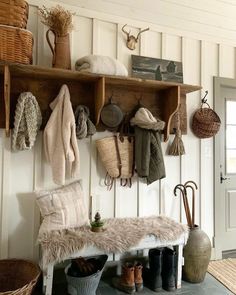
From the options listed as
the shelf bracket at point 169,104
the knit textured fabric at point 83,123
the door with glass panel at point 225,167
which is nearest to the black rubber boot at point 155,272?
the door with glass panel at point 225,167

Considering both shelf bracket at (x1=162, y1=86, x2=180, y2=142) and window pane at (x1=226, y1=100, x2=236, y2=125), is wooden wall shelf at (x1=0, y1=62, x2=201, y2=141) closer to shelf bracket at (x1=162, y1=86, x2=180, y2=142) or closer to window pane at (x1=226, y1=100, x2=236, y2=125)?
shelf bracket at (x1=162, y1=86, x2=180, y2=142)

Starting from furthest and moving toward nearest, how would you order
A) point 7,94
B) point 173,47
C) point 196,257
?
point 173,47 < point 196,257 < point 7,94

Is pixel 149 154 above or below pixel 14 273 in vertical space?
above

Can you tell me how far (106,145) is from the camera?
2.27 m

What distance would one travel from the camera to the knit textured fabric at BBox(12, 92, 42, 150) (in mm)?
1944

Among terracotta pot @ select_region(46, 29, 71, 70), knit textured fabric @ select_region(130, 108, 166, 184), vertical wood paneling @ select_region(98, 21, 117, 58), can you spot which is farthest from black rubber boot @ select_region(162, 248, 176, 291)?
vertical wood paneling @ select_region(98, 21, 117, 58)

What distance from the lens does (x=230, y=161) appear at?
2.94 m

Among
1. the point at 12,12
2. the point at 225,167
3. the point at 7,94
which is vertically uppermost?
the point at 12,12

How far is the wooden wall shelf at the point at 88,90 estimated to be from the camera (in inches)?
77.6

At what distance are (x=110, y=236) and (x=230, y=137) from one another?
1842 mm

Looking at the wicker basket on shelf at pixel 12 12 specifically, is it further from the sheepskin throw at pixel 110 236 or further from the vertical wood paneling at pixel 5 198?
the sheepskin throw at pixel 110 236

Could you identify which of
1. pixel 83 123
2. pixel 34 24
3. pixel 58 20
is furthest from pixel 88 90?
pixel 34 24

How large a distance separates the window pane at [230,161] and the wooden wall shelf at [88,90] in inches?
35.0

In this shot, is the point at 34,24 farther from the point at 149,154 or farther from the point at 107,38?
the point at 149,154
